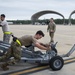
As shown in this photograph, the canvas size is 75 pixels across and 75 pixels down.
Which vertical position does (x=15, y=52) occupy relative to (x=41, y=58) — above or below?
above

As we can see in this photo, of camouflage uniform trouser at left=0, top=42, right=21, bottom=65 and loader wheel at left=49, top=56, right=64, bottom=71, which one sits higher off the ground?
camouflage uniform trouser at left=0, top=42, right=21, bottom=65

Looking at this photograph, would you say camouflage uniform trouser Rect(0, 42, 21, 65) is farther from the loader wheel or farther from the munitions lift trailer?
the loader wheel

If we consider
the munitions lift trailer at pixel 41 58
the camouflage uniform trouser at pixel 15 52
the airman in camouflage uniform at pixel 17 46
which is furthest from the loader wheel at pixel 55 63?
the camouflage uniform trouser at pixel 15 52

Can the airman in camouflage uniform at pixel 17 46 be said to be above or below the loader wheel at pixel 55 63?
above

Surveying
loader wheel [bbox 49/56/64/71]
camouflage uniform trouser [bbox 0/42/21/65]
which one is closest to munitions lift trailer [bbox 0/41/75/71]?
loader wheel [bbox 49/56/64/71]

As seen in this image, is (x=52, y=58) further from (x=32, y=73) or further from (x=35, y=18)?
(x=35, y=18)

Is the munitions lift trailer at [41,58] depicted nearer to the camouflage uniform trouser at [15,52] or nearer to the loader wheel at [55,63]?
the loader wheel at [55,63]

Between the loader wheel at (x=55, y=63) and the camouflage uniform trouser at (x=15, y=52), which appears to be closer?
the camouflage uniform trouser at (x=15, y=52)

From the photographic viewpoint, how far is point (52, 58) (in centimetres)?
711

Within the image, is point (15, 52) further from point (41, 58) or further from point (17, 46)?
point (41, 58)

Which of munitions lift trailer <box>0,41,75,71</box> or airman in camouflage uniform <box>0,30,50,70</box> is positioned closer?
airman in camouflage uniform <box>0,30,50,70</box>

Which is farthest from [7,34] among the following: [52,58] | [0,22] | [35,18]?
[35,18]

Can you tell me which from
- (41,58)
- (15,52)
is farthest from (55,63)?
(15,52)

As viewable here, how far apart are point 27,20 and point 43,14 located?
9707 mm
